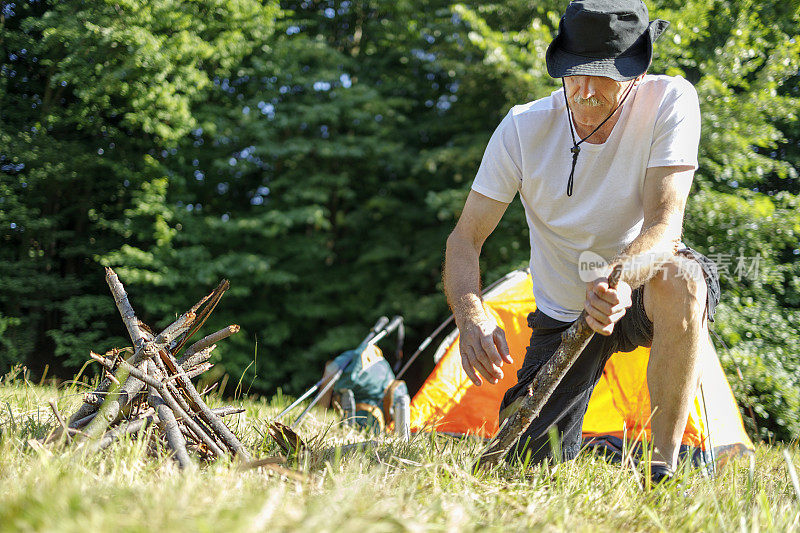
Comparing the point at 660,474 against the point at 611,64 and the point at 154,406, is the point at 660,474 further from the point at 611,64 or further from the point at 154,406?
the point at 154,406

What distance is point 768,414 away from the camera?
5.70 meters

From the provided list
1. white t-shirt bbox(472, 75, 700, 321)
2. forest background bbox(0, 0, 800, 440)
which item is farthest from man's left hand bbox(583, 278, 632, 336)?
forest background bbox(0, 0, 800, 440)

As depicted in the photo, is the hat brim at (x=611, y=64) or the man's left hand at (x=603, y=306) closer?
the man's left hand at (x=603, y=306)

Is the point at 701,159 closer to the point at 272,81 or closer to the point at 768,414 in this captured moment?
the point at 768,414

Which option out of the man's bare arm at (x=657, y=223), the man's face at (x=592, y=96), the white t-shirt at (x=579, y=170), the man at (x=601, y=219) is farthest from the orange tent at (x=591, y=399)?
the man's face at (x=592, y=96)

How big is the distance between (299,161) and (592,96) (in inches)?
356

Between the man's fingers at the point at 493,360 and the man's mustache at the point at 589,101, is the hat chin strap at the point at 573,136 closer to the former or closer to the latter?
the man's mustache at the point at 589,101

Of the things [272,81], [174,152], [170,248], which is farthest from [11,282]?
[272,81]

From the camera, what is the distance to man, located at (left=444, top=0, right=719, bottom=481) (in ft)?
6.40

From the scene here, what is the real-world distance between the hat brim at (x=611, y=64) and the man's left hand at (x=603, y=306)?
843 millimetres

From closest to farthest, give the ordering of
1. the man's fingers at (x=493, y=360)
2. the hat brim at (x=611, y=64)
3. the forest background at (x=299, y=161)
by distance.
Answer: the man's fingers at (x=493, y=360), the hat brim at (x=611, y=64), the forest background at (x=299, y=161)

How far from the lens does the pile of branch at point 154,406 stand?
1.65 metres

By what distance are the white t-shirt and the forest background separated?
4.05 m

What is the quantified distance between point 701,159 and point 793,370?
237 cm
